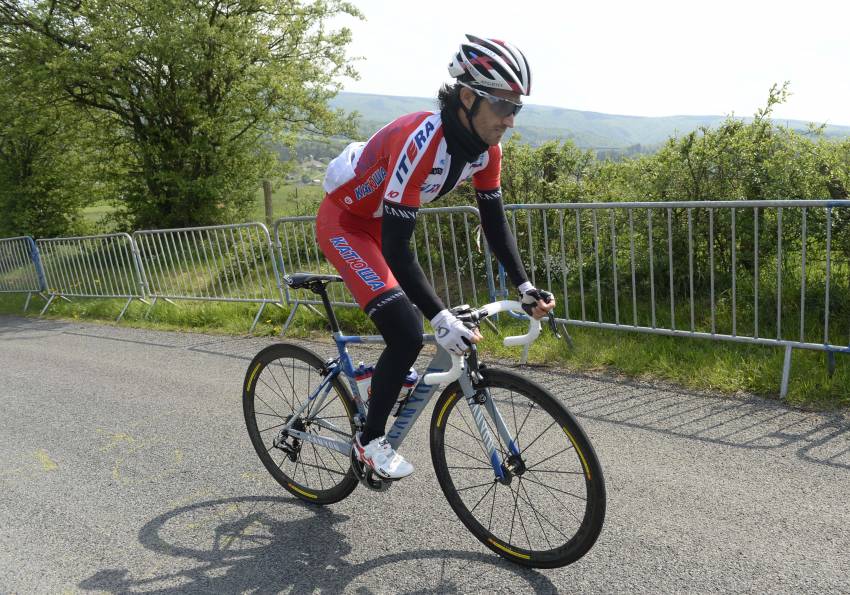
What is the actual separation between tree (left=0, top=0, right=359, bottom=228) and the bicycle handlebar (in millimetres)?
12684

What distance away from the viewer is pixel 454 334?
270 cm

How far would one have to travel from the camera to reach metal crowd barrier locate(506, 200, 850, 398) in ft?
18.2

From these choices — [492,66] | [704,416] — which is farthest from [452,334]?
[704,416]

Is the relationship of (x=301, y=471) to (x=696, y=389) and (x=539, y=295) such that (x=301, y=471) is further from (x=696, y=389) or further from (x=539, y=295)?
(x=696, y=389)

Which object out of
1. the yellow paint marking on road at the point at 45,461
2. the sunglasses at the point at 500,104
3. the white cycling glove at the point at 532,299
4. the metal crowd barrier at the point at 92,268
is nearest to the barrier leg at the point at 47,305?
the metal crowd barrier at the point at 92,268

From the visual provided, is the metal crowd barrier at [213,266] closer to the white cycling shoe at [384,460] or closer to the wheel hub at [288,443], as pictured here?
the wheel hub at [288,443]

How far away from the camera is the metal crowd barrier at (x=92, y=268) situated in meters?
11.0

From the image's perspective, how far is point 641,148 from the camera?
26.3ft

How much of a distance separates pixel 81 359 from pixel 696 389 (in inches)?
267

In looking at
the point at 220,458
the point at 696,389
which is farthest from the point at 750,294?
the point at 220,458

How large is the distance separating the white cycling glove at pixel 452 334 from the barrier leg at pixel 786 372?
3431 mm

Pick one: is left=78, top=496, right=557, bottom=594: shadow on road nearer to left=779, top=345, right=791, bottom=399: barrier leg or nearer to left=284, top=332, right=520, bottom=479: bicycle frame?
left=284, top=332, right=520, bottom=479: bicycle frame

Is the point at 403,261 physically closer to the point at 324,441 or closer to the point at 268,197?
the point at 324,441

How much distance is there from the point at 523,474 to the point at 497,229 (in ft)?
3.95
